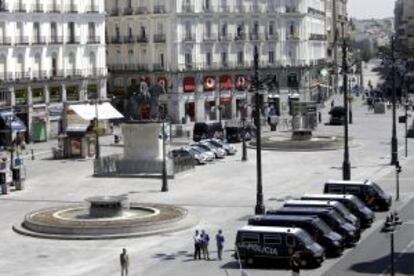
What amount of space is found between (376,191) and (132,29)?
234 feet

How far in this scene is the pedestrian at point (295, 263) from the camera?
38719 mm

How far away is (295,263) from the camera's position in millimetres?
39125

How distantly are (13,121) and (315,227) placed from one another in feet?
184

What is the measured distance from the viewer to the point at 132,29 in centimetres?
12238

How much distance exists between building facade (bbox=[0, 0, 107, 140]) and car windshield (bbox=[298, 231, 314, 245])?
192 feet

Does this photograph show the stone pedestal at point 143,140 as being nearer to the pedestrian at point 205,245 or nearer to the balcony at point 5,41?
the pedestrian at point 205,245

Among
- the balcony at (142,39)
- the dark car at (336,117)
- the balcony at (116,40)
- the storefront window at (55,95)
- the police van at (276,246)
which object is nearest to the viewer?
the police van at (276,246)

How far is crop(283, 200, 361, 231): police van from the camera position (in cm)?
4712

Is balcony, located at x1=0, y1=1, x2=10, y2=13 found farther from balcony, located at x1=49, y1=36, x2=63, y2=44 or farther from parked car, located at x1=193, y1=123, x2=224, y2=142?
parked car, located at x1=193, y1=123, x2=224, y2=142

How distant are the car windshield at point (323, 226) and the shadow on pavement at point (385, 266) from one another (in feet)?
8.46

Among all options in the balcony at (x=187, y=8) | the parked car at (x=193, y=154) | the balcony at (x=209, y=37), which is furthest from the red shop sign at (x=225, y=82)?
the parked car at (x=193, y=154)

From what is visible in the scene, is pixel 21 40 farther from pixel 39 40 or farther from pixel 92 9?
pixel 92 9

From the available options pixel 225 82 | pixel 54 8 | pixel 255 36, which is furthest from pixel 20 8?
pixel 255 36

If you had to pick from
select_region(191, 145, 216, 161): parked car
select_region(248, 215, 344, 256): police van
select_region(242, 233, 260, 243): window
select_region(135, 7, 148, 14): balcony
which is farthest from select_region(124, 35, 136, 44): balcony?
select_region(242, 233, 260, 243): window
